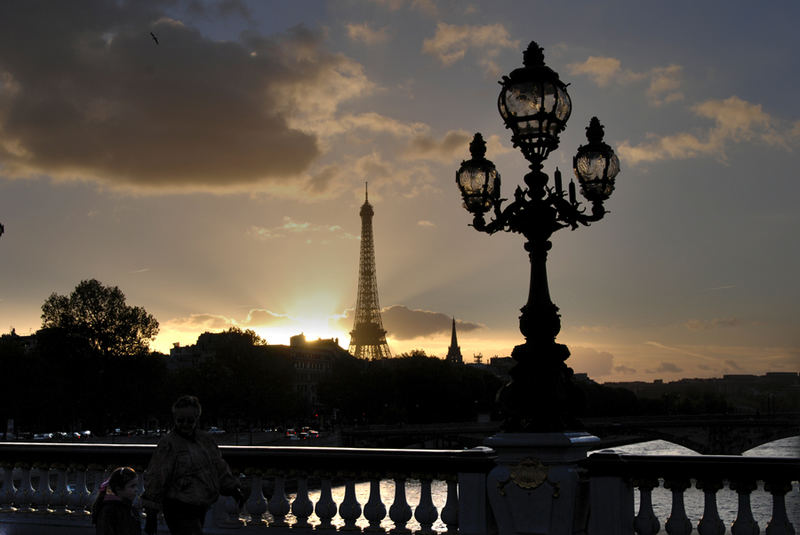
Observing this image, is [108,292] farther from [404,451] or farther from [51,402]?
[404,451]

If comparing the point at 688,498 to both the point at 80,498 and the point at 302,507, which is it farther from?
the point at 302,507

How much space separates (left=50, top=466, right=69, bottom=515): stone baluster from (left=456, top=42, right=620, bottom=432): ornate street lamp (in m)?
5.01

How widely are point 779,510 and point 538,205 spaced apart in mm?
3584

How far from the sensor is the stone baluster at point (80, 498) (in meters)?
9.76

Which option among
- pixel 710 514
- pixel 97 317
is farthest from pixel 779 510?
pixel 97 317

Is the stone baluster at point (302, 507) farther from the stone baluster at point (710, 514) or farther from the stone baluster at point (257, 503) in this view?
the stone baluster at point (710, 514)

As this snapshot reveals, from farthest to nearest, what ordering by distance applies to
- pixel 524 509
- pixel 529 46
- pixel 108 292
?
pixel 108 292 → pixel 529 46 → pixel 524 509

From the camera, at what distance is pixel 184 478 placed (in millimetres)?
6719

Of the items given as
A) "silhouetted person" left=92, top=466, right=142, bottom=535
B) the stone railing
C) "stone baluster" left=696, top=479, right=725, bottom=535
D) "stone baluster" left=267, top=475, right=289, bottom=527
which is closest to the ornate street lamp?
the stone railing

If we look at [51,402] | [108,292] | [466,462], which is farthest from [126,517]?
[51,402]

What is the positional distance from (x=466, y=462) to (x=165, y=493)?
2748 millimetres

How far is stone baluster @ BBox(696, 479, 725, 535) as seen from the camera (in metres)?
6.95

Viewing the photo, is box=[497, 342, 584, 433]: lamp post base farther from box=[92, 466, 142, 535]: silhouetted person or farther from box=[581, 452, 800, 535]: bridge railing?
box=[92, 466, 142, 535]: silhouetted person

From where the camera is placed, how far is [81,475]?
9953 millimetres
